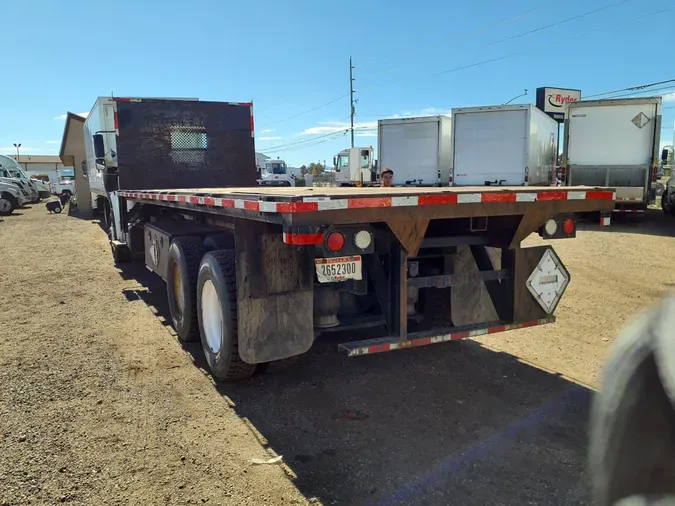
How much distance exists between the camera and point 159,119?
9.15 metres

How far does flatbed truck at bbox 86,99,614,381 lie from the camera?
11.7ft

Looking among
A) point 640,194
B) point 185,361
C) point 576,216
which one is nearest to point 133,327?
point 185,361

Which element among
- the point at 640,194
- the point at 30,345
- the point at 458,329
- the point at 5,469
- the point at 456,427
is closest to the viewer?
the point at 5,469

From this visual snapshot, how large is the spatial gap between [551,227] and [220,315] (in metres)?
2.90

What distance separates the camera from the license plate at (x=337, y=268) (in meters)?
3.62

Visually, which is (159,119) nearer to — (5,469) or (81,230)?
(5,469)

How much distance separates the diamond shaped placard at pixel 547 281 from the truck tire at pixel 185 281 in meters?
3.19

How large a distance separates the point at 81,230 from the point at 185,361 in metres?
15.1

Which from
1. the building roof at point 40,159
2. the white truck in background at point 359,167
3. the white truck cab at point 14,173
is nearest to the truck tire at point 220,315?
the white truck in background at point 359,167

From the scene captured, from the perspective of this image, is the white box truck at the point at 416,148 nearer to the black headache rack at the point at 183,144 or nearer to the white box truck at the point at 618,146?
the white box truck at the point at 618,146

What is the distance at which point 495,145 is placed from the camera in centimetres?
1759

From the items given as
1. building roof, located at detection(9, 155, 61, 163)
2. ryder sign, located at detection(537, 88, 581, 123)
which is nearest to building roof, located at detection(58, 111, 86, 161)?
ryder sign, located at detection(537, 88, 581, 123)

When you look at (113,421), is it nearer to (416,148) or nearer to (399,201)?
(399,201)

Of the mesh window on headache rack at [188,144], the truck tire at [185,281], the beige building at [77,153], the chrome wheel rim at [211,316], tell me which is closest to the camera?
the chrome wheel rim at [211,316]
